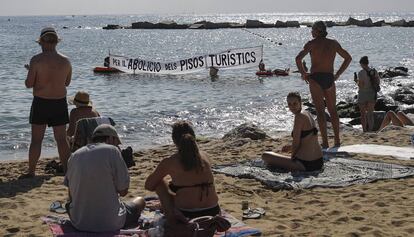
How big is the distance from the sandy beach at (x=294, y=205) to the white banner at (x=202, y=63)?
20050mm

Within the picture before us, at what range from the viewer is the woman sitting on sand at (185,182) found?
491 centimetres

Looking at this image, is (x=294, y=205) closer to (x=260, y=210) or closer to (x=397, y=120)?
(x=260, y=210)

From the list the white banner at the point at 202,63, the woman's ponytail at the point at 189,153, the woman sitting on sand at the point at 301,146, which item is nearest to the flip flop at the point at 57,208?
the woman's ponytail at the point at 189,153

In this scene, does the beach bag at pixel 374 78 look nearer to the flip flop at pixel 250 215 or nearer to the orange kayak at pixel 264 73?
the flip flop at pixel 250 215

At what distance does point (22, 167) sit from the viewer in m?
9.34

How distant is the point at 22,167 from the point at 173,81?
18532mm

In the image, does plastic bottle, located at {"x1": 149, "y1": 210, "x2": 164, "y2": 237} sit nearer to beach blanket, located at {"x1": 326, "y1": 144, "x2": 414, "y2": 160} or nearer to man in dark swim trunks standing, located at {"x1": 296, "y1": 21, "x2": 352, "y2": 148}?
beach blanket, located at {"x1": 326, "y1": 144, "x2": 414, "y2": 160}

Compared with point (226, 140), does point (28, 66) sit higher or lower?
higher

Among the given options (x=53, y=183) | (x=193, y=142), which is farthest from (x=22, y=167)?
(x=193, y=142)

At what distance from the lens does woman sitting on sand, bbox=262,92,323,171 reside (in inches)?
283

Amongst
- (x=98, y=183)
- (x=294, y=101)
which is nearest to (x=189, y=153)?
(x=98, y=183)

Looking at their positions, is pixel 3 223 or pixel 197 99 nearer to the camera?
pixel 3 223

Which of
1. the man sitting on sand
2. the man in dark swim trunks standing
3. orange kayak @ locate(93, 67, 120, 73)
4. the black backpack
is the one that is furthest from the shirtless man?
orange kayak @ locate(93, 67, 120, 73)

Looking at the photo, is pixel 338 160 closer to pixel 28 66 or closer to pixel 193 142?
pixel 193 142
